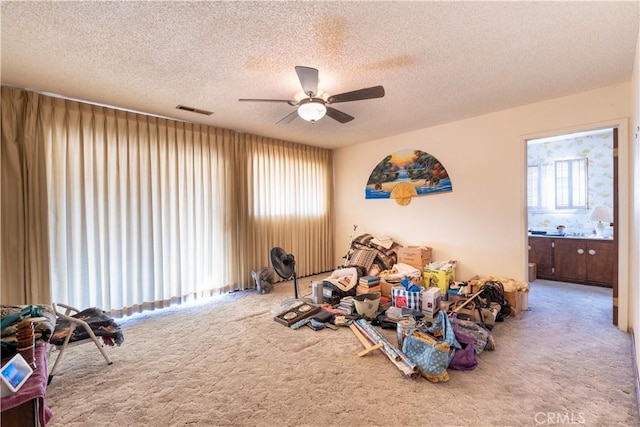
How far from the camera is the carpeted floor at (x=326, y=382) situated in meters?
1.75

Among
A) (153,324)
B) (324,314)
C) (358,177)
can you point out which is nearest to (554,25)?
(324,314)

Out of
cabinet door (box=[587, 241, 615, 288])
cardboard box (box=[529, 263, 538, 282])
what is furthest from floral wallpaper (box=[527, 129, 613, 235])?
cardboard box (box=[529, 263, 538, 282])

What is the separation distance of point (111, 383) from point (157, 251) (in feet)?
6.01

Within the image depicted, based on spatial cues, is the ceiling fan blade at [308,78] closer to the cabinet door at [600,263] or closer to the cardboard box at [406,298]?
the cardboard box at [406,298]

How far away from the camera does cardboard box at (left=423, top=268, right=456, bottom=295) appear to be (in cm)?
376

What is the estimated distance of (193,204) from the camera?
4.03 meters

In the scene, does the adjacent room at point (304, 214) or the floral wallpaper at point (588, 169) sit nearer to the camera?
the adjacent room at point (304, 214)

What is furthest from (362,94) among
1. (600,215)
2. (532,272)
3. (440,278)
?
(600,215)

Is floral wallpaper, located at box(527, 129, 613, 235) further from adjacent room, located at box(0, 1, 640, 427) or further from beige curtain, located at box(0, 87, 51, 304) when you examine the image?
beige curtain, located at box(0, 87, 51, 304)

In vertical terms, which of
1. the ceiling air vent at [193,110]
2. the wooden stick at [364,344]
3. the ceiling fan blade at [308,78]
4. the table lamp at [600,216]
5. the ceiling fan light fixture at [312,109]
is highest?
the ceiling air vent at [193,110]

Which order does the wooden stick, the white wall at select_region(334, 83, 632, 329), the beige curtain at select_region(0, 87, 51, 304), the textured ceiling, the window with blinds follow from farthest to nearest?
the window with blinds < the white wall at select_region(334, 83, 632, 329) < the beige curtain at select_region(0, 87, 51, 304) < the wooden stick < the textured ceiling

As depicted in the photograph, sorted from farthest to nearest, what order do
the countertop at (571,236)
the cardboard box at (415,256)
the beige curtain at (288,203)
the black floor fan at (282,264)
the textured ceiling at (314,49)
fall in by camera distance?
the beige curtain at (288,203) → the countertop at (571,236) → the cardboard box at (415,256) → the black floor fan at (282,264) → the textured ceiling at (314,49)

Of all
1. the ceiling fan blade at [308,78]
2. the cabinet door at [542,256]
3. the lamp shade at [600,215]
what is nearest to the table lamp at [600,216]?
the lamp shade at [600,215]

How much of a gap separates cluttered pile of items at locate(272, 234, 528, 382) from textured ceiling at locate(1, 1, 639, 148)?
2.24 meters
